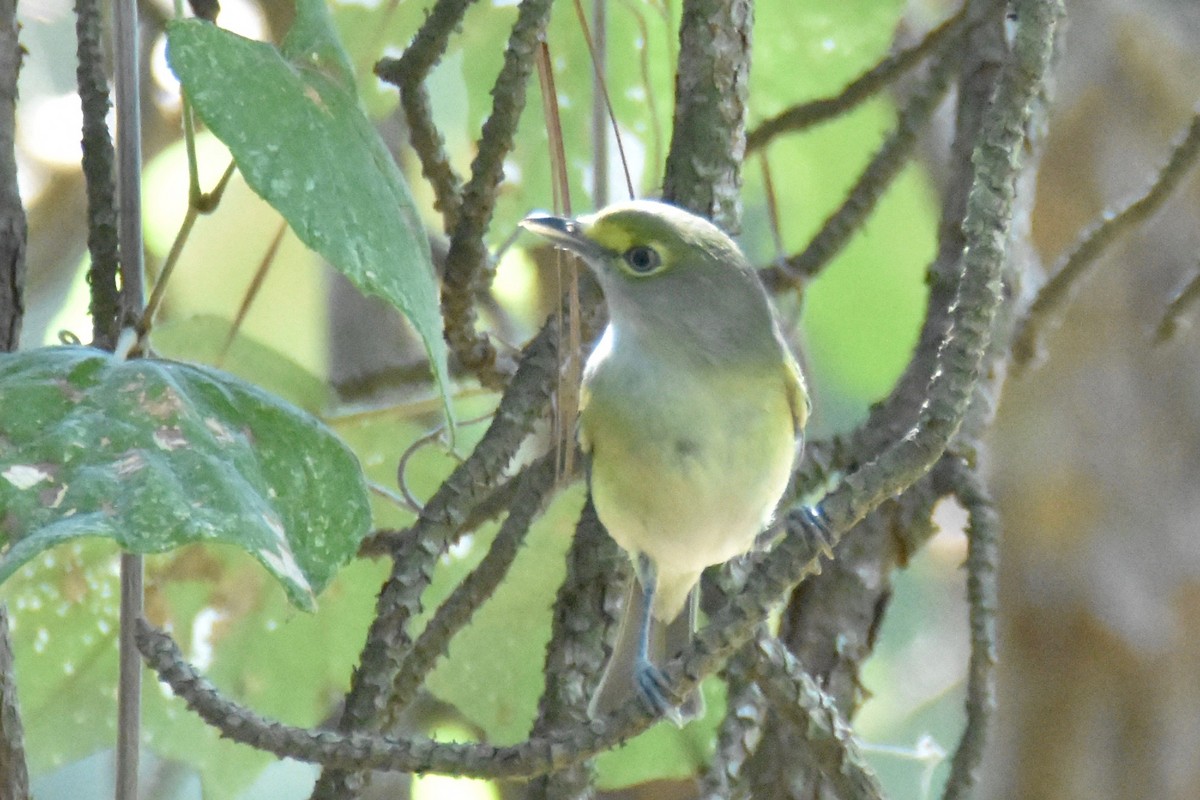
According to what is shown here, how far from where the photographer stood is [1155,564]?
198 centimetres

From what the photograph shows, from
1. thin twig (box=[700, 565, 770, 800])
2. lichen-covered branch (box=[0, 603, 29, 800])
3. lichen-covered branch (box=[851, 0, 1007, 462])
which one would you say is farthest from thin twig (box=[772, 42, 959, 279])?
lichen-covered branch (box=[0, 603, 29, 800])

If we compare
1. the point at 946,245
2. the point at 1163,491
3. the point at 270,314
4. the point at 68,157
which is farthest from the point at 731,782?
the point at 68,157

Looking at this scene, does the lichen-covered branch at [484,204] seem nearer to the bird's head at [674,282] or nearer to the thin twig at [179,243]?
the bird's head at [674,282]

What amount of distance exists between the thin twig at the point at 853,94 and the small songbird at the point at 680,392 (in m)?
Result: 0.48

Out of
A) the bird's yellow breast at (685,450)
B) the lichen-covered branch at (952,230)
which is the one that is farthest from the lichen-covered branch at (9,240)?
the lichen-covered branch at (952,230)

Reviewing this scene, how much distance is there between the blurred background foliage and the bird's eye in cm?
41

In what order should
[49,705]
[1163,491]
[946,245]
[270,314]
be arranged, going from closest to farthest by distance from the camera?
1. [946,245]
2. [49,705]
3. [270,314]
4. [1163,491]

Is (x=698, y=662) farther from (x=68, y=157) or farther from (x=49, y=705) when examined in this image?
(x=68, y=157)

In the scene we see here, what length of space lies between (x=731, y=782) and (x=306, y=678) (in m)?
0.70

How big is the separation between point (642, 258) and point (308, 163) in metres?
0.45

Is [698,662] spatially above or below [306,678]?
above

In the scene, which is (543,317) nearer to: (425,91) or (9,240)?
(425,91)

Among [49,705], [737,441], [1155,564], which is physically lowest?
[49,705]

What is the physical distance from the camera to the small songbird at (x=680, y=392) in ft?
3.53
